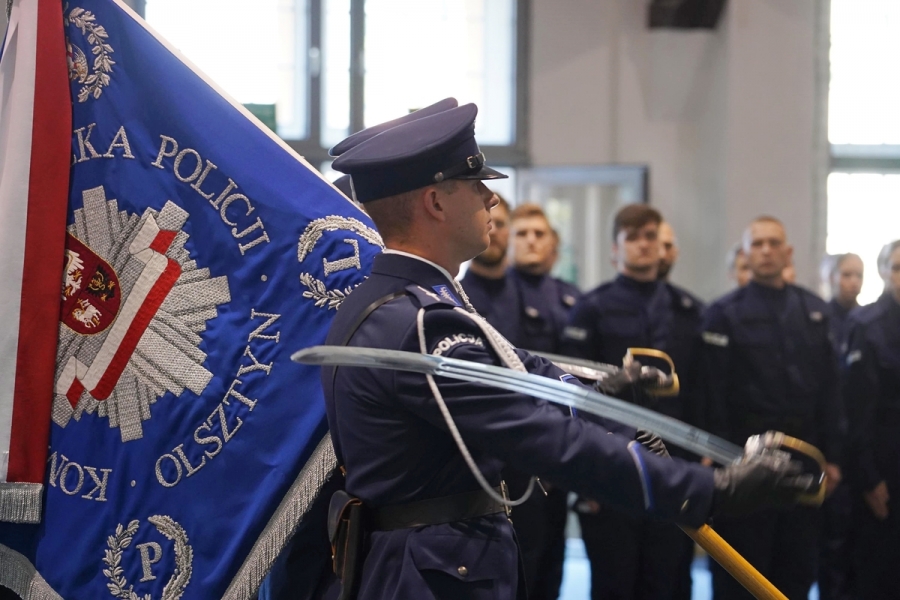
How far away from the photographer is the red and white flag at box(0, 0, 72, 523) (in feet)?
5.78

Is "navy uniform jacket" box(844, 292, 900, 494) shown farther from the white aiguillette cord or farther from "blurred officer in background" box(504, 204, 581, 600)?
the white aiguillette cord

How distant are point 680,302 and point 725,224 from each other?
2.50 m

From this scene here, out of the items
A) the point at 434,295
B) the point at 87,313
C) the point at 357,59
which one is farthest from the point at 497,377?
the point at 357,59

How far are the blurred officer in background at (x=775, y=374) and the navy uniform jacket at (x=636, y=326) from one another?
0.07 meters

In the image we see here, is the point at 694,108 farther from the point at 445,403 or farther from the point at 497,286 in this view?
the point at 445,403

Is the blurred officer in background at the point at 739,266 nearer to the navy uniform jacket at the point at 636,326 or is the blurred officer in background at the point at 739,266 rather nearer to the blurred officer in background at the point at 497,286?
the navy uniform jacket at the point at 636,326

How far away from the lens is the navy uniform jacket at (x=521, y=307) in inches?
143

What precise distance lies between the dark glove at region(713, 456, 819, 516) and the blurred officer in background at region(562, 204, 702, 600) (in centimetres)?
214

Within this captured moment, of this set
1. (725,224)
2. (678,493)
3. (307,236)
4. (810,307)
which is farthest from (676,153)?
(678,493)

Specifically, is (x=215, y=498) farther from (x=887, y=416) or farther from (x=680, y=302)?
(x=887, y=416)

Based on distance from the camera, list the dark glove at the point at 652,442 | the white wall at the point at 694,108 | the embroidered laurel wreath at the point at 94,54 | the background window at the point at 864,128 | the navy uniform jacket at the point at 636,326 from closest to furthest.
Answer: the dark glove at the point at 652,442 < the embroidered laurel wreath at the point at 94,54 < the navy uniform jacket at the point at 636,326 < the white wall at the point at 694,108 < the background window at the point at 864,128

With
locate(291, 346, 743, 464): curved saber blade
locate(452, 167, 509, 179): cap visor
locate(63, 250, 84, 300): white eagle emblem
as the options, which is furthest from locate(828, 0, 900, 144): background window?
locate(291, 346, 743, 464): curved saber blade

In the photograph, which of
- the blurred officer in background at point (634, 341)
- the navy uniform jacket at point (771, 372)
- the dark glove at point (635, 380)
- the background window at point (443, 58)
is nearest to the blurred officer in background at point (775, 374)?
the navy uniform jacket at point (771, 372)

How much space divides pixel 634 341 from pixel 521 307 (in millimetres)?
428
